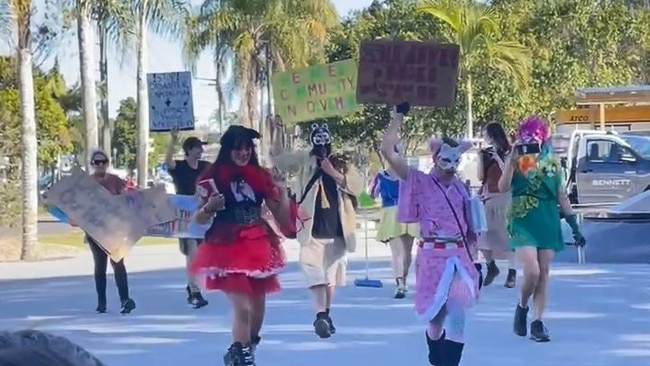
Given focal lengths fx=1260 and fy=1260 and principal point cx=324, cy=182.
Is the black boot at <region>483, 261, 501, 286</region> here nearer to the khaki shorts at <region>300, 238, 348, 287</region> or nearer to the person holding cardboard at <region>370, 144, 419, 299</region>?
the person holding cardboard at <region>370, 144, 419, 299</region>

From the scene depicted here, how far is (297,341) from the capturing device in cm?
959

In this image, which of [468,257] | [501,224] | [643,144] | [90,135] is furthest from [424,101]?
[643,144]

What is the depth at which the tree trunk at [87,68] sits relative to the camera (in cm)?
2069

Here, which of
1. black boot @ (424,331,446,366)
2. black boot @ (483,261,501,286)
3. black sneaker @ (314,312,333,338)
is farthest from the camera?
black boot @ (483,261,501,286)

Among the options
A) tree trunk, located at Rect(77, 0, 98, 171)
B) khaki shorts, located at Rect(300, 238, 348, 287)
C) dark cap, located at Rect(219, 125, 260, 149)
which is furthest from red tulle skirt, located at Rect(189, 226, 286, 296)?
tree trunk, located at Rect(77, 0, 98, 171)

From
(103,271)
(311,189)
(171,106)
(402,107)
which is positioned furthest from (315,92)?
(402,107)

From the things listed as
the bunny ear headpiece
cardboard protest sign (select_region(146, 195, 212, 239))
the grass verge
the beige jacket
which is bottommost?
the grass verge

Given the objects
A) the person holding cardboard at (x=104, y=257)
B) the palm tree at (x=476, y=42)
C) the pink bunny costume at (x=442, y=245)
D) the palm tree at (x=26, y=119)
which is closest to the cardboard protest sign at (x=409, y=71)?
the pink bunny costume at (x=442, y=245)

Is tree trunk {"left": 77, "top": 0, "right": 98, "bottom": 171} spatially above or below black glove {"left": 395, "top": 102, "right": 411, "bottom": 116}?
above

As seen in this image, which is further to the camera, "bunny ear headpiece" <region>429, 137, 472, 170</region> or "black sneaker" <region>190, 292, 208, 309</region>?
"black sneaker" <region>190, 292, 208, 309</region>

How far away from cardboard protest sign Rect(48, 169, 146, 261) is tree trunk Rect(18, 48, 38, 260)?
7.79 meters

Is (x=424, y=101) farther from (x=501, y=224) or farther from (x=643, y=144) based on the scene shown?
(x=643, y=144)

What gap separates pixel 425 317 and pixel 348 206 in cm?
263

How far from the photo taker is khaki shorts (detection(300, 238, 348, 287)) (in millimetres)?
9898
